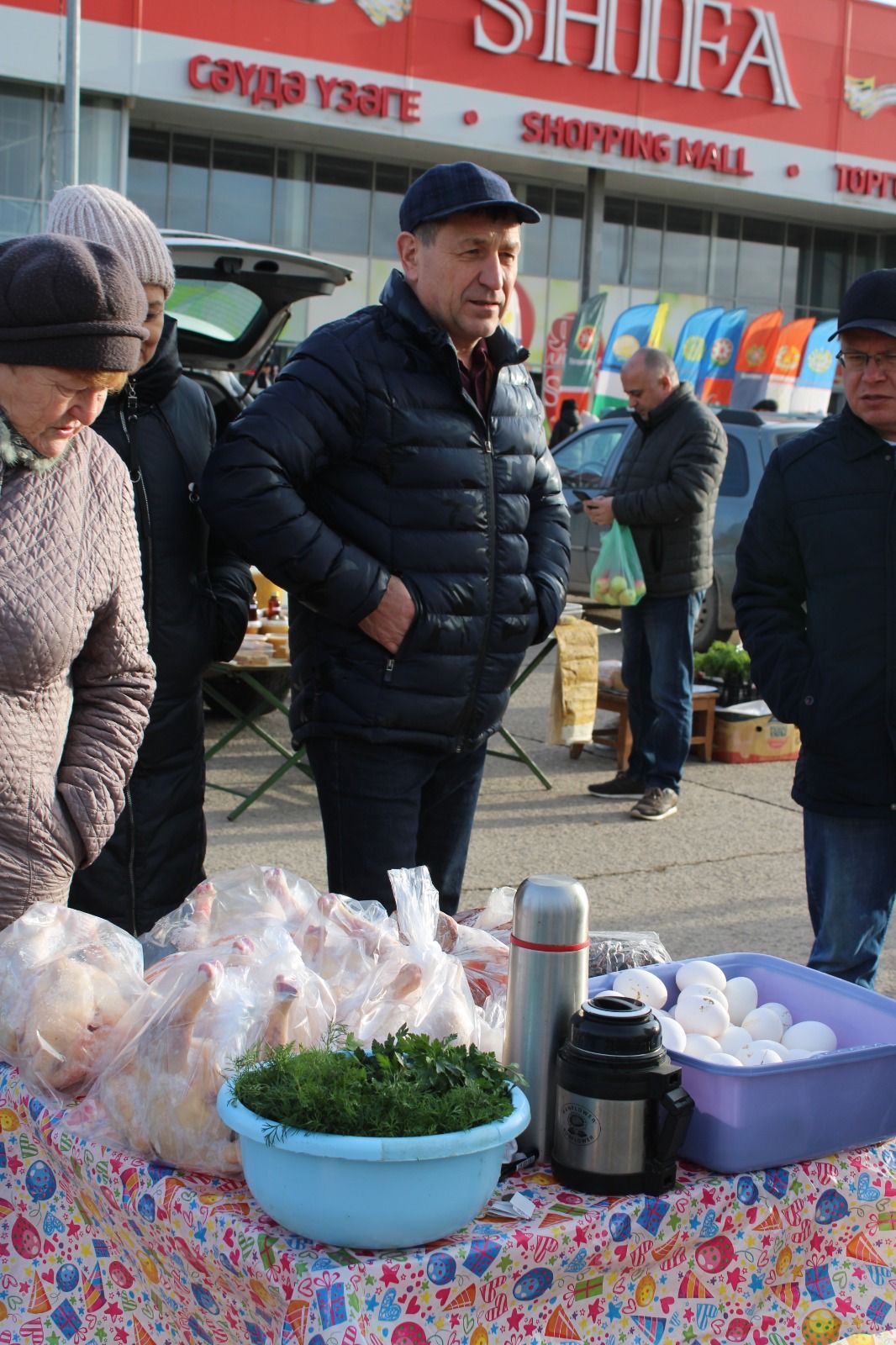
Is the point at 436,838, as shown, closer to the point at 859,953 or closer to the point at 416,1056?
the point at 859,953

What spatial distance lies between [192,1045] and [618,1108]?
0.55 meters

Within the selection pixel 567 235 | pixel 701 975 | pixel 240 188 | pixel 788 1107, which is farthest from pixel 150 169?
pixel 788 1107

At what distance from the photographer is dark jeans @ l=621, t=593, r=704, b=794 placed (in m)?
7.24

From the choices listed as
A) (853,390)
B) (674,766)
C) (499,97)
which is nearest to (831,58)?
(499,97)

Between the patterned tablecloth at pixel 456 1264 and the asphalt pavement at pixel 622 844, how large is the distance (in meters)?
3.32

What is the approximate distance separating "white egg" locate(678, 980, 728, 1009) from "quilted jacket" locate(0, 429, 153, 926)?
3.50 ft

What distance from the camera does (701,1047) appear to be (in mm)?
1988

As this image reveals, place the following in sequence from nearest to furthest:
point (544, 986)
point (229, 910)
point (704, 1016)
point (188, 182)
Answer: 1. point (544, 986)
2. point (704, 1016)
3. point (229, 910)
4. point (188, 182)

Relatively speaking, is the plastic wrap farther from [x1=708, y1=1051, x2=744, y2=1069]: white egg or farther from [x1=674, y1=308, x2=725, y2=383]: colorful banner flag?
[x1=674, y1=308, x2=725, y2=383]: colorful banner flag

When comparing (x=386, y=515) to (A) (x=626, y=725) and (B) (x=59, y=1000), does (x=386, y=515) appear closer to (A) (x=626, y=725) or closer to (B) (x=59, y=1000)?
(B) (x=59, y=1000)

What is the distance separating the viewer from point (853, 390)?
11.4ft

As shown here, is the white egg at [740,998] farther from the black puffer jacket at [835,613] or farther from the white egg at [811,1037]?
the black puffer jacket at [835,613]

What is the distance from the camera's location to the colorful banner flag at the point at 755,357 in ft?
80.0

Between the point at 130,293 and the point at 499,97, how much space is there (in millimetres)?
25084
